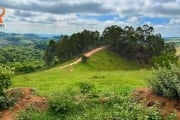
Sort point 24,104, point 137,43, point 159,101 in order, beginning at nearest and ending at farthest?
point 159,101
point 24,104
point 137,43

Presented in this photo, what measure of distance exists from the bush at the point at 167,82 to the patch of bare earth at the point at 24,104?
485 centimetres

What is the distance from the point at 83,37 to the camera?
4540 inches

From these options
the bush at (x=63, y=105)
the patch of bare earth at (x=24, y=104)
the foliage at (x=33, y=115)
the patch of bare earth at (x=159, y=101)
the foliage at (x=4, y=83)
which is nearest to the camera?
the patch of bare earth at (x=159, y=101)

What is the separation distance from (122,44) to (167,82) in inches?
3854

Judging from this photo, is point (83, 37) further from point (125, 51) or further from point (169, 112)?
point (169, 112)

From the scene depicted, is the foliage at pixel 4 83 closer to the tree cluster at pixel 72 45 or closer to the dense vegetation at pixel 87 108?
the dense vegetation at pixel 87 108

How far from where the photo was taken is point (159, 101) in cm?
1523

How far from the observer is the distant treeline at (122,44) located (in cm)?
11062

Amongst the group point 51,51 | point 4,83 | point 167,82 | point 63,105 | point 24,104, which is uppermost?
point 167,82

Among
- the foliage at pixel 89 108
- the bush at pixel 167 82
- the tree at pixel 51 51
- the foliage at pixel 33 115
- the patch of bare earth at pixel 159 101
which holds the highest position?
the bush at pixel 167 82

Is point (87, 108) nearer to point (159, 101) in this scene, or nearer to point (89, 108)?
point (89, 108)

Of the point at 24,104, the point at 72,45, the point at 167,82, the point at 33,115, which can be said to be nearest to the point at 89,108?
the point at 33,115

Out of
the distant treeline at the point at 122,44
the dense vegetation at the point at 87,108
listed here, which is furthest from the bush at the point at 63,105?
the distant treeline at the point at 122,44

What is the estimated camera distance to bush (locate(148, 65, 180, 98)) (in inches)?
580
